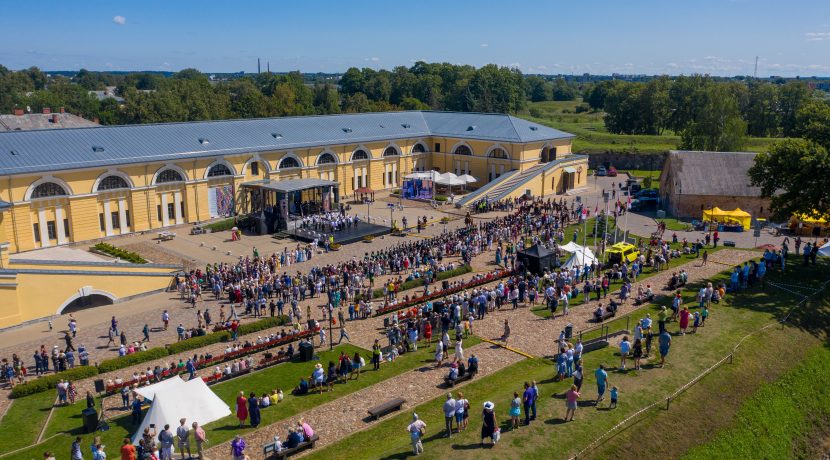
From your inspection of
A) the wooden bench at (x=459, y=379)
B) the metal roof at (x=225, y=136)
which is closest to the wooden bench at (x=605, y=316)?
the wooden bench at (x=459, y=379)

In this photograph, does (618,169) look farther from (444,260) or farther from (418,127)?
(444,260)

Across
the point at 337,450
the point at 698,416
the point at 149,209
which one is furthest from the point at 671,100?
the point at 337,450

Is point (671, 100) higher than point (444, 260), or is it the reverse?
point (671, 100)

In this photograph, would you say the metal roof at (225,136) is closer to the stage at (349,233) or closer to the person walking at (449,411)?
the stage at (349,233)

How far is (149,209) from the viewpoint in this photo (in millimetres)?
43188

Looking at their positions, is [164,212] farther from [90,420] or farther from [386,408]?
[386,408]

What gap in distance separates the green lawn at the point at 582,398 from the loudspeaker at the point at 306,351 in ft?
18.6

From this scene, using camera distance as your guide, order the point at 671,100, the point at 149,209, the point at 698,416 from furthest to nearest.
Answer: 1. the point at 671,100
2. the point at 149,209
3. the point at 698,416

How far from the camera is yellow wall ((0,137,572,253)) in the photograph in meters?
38.1

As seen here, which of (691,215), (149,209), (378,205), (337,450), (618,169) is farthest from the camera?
(618,169)

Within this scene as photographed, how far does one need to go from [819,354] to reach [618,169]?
5311cm

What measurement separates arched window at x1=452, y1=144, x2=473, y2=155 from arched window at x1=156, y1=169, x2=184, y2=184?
2555 centimetres

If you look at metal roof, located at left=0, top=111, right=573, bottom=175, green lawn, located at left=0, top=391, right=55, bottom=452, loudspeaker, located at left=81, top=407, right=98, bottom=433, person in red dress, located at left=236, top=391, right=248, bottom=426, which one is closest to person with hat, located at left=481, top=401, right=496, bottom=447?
person in red dress, located at left=236, top=391, right=248, bottom=426

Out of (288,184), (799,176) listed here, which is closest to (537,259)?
(799,176)
